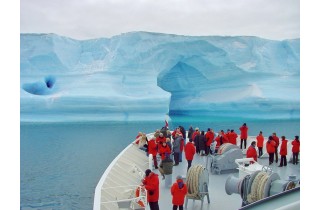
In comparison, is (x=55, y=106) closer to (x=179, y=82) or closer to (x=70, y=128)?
(x=70, y=128)

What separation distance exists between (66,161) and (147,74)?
12.1 m

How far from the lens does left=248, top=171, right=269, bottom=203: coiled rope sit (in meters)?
3.27

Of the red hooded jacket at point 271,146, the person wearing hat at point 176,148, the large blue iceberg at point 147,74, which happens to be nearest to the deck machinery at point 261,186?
the person wearing hat at point 176,148

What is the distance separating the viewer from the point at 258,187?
3.30 meters

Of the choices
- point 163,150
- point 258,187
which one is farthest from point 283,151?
point 258,187

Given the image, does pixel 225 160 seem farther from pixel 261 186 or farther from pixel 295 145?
pixel 261 186

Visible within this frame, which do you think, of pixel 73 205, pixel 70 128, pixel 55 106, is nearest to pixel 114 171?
pixel 73 205

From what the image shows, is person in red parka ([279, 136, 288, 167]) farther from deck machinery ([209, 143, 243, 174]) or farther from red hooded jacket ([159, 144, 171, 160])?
red hooded jacket ([159, 144, 171, 160])

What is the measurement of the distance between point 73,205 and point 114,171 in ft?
6.81

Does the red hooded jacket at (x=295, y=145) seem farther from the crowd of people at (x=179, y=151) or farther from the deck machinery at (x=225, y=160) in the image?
the deck machinery at (x=225, y=160)

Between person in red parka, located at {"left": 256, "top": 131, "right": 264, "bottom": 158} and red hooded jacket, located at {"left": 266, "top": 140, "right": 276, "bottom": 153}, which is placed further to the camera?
person in red parka, located at {"left": 256, "top": 131, "right": 264, "bottom": 158}

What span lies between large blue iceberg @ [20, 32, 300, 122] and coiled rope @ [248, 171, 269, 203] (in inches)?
667

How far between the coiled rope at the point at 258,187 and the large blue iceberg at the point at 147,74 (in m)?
17.0

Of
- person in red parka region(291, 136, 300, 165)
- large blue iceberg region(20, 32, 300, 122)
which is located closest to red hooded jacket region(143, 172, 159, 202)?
person in red parka region(291, 136, 300, 165)
